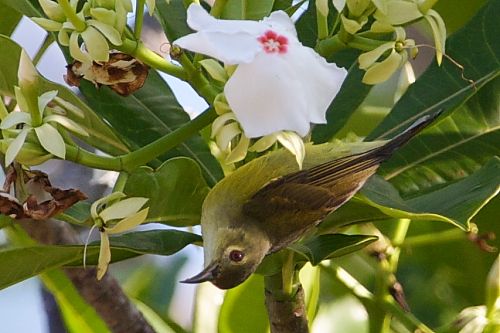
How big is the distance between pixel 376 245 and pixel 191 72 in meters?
0.40

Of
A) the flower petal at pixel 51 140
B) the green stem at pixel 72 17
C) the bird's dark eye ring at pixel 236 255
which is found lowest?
the bird's dark eye ring at pixel 236 255

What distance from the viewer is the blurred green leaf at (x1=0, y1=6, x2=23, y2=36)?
1.09 metres

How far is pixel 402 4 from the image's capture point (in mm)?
687

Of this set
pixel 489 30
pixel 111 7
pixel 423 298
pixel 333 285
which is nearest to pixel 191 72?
pixel 111 7

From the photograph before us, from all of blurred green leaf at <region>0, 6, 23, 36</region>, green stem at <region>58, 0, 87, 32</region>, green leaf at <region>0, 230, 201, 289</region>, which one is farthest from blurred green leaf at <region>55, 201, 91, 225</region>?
blurred green leaf at <region>0, 6, 23, 36</region>

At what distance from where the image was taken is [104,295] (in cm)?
96

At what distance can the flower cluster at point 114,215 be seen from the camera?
67 centimetres

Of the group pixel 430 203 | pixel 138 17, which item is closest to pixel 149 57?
pixel 138 17

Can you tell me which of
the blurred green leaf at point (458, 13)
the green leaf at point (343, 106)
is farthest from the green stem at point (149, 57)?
the blurred green leaf at point (458, 13)

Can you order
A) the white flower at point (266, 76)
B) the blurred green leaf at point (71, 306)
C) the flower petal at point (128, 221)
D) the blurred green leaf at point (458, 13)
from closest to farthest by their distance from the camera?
1. the white flower at point (266, 76)
2. the flower petal at point (128, 221)
3. the blurred green leaf at point (71, 306)
4. the blurred green leaf at point (458, 13)

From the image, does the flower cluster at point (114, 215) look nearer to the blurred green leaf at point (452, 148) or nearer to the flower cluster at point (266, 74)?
the flower cluster at point (266, 74)

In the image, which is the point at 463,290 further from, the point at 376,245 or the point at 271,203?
the point at 271,203

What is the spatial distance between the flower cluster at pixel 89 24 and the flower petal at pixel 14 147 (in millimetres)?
68

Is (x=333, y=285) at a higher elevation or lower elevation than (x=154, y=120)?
lower
